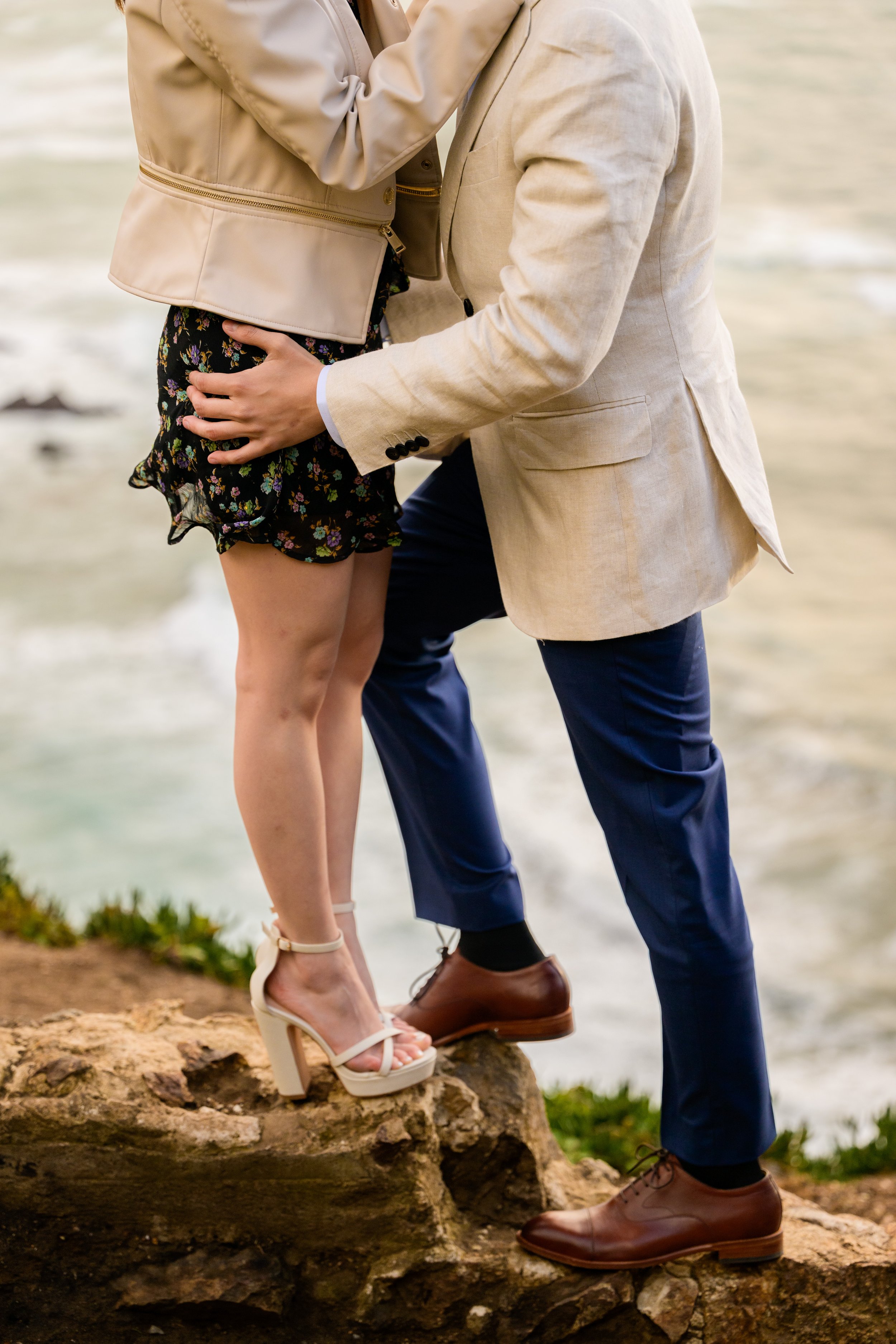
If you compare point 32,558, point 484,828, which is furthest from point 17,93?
point 484,828

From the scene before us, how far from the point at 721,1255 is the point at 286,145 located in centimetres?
161

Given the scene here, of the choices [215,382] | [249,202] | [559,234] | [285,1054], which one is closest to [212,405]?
[215,382]

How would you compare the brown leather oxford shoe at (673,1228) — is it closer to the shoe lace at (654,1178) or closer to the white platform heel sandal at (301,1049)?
the shoe lace at (654,1178)

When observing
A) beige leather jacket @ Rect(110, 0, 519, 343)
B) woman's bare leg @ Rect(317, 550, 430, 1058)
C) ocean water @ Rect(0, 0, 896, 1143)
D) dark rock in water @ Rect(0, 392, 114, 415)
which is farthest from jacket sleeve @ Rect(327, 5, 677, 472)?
dark rock in water @ Rect(0, 392, 114, 415)

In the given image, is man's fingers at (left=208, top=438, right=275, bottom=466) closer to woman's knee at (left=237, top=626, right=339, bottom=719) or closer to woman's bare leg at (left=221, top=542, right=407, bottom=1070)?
woman's bare leg at (left=221, top=542, right=407, bottom=1070)

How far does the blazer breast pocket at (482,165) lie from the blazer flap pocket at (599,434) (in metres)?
0.28

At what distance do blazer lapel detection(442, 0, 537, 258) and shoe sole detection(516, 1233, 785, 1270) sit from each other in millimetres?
1429

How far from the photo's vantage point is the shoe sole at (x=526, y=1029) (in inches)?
86.4

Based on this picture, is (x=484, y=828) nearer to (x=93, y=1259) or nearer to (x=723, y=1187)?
(x=723, y=1187)

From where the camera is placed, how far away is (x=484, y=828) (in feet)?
6.98

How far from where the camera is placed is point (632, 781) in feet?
5.72

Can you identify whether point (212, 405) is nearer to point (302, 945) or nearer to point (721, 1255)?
point (302, 945)

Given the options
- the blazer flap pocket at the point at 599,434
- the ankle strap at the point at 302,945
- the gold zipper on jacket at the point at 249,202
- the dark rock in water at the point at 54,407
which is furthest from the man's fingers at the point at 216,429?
the dark rock in water at the point at 54,407

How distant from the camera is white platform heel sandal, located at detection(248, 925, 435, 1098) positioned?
190cm
